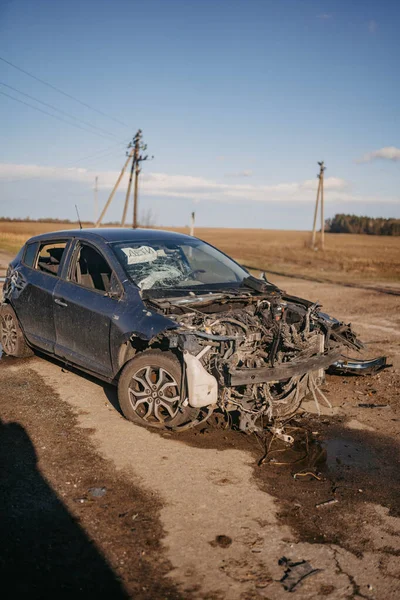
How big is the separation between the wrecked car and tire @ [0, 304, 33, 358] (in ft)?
0.60

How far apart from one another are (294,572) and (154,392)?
89.1 inches

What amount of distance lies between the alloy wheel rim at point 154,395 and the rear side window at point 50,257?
2179 millimetres

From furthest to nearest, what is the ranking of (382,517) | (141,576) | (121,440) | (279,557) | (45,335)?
(45,335) < (121,440) < (382,517) < (279,557) < (141,576)

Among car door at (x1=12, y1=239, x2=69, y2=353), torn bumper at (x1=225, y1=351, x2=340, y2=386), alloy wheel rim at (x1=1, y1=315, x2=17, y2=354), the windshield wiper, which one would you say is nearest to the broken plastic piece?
torn bumper at (x1=225, y1=351, x2=340, y2=386)

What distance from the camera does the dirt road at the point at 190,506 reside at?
296 centimetres

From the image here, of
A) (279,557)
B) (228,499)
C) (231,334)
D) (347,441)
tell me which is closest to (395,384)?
(347,441)

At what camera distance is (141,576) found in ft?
9.69

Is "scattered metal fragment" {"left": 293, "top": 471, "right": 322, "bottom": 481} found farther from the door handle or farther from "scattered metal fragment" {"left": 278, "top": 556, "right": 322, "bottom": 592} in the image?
the door handle

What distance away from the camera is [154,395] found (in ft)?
16.3

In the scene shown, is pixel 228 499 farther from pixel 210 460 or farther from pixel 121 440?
pixel 121 440

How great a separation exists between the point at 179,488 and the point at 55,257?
380 cm

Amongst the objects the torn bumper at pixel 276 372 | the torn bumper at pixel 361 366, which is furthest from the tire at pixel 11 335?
the torn bumper at pixel 361 366

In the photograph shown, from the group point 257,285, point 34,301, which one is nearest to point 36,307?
point 34,301

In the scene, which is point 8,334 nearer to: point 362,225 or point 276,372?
point 276,372
